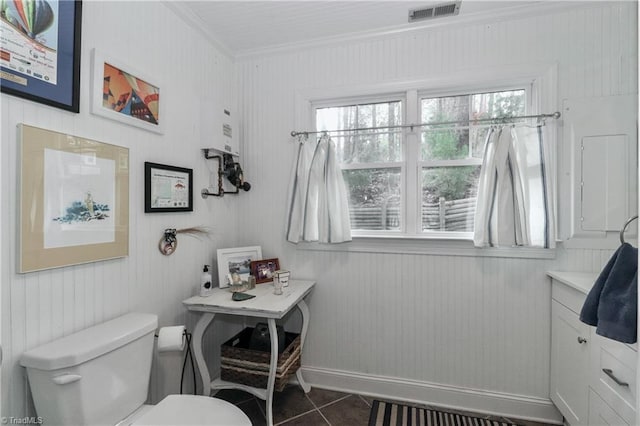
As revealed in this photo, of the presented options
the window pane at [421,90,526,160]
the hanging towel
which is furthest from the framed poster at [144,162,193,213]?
the hanging towel

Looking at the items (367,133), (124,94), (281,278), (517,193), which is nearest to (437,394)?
(281,278)

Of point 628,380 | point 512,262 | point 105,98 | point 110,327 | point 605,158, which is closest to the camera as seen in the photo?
point 628,380

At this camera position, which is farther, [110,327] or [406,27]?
[406,27]

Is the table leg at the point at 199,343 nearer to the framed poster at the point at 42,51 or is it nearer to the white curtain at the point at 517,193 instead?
the framed poster at the point at 42,51

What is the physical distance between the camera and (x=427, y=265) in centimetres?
203

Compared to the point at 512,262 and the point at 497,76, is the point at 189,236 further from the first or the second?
the point at 497,76

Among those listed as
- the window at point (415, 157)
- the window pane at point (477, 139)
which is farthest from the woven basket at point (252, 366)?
the window pane at point (477, 139)

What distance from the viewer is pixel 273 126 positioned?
232cm

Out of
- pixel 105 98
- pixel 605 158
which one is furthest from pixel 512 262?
pixel 105 98

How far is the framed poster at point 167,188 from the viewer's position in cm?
160

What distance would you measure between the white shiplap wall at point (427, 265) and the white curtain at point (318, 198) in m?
0.16

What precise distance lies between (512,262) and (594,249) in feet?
1.44

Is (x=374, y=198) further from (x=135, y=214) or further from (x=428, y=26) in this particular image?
(x=135, y=214)

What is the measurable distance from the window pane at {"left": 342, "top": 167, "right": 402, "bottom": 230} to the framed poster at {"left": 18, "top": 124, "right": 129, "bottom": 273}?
1429 mm
